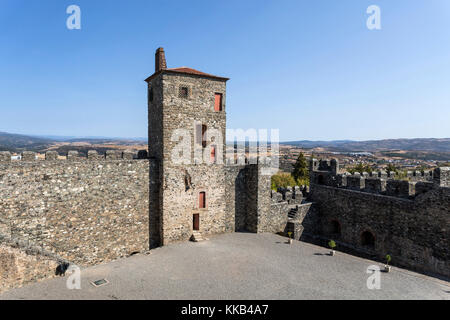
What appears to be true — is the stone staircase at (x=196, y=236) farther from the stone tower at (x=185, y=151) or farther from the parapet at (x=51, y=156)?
the parapet at (x=51, y=156)

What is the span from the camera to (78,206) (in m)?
13.4

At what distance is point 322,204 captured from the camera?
21.3 meters

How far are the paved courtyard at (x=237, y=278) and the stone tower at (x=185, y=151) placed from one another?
188 centimetres

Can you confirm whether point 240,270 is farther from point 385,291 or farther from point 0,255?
point 0,255

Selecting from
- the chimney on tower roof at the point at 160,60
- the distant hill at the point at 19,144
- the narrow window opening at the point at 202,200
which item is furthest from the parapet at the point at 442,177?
the distant hill at the point at 19,144

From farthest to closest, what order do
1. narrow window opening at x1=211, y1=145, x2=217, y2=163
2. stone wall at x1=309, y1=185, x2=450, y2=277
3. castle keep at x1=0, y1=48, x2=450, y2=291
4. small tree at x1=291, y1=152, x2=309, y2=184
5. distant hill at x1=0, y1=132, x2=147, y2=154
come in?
distant hill at x1=0, y1=132, x2=147, y2=154
small tree at x1=291, y1=152, x2=309, y2=184
narrow window opening at x1=211, y1=145, x2=217, y2=163
stone wall at x1=309, y1=185, x2=450, y2=277
castle keep at x1=0, y1=48, x2=450, y2=291

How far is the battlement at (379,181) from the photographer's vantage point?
47.8 ft

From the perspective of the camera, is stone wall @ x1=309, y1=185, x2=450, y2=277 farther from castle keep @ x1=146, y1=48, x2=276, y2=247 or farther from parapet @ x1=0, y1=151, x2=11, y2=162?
parapet @ x1=0, y1=151, x2=11, y2=162

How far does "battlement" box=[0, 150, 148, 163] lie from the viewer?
40.3ft

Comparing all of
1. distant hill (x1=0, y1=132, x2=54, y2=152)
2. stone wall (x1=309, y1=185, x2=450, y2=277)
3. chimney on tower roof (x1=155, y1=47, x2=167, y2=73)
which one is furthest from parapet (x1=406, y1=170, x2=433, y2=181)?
distant hill (x1=0, y1=132, x2=54, y2=152)

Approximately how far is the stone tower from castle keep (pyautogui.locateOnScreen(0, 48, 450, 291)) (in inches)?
2.4

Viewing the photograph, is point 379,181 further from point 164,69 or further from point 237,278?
point 164,69

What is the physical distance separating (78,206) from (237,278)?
331 inches

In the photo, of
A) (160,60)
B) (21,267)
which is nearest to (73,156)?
(21,267)
